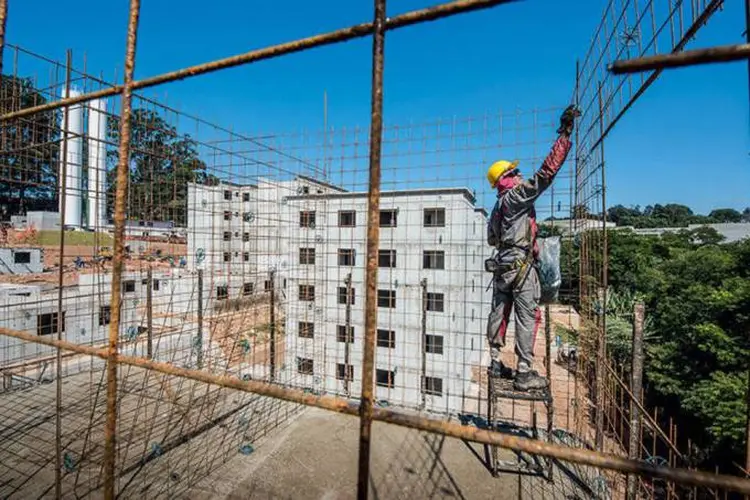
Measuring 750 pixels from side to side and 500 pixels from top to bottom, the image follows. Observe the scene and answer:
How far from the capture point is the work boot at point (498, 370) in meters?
3.44

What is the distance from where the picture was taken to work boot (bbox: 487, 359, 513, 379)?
11.3 ft

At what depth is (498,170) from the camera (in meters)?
3.39

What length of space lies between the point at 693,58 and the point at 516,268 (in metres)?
2.40

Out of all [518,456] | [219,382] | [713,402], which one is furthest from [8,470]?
[713,402]

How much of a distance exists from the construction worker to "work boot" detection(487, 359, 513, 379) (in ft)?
0.04

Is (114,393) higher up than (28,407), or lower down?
higher up

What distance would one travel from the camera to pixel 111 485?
1.67 m

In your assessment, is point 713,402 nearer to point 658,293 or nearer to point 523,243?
point 658,293

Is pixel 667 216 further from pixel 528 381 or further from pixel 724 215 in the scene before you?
pixel 528 381

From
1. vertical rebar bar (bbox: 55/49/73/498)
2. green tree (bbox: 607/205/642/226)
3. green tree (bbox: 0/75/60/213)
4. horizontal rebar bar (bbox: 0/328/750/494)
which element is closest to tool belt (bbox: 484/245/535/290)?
horizontal rebar bar (bbox: 0/328/750/494)

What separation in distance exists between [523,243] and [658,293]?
55.0ft

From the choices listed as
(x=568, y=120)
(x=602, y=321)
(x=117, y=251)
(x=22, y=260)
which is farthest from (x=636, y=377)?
(x=22, y=260)

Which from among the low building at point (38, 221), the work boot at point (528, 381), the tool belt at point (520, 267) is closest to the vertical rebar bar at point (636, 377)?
the work boot at point (528, 381)

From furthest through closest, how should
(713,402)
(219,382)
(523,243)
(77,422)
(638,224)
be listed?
(638,224)
(713,402)
(77,422)
(523,243)
(219,382)
